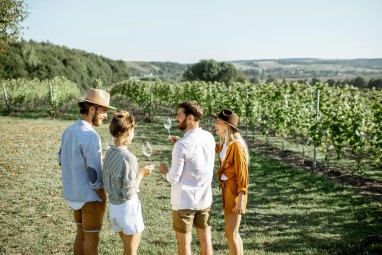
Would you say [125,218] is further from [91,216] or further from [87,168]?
[87,168]

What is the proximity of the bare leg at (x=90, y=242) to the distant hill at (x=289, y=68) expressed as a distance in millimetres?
66930

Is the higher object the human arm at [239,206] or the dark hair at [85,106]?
the dark hair at [85,106]

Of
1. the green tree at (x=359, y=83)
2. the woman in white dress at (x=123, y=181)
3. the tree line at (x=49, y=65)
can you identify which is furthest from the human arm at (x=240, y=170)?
the tree line at (x=49, y=65)

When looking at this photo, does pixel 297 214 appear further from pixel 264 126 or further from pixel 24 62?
pixel 24 62

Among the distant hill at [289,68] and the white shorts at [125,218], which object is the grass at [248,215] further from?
the distant hill at [289,68]

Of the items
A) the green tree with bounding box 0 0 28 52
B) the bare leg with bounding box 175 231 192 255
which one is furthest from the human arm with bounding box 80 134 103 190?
the green tree with bounding box 0 0 28 52

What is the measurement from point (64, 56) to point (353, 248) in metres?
70.7

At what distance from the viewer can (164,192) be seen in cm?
709

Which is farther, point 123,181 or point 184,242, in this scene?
point 184,242

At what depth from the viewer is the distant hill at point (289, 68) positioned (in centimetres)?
7703

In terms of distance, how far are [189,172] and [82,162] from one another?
985 mm

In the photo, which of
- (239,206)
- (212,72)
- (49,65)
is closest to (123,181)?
(239,206)

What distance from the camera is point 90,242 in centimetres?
300

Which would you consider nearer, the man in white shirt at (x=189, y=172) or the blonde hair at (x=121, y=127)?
the blonde hair at (x=121, y=127)
